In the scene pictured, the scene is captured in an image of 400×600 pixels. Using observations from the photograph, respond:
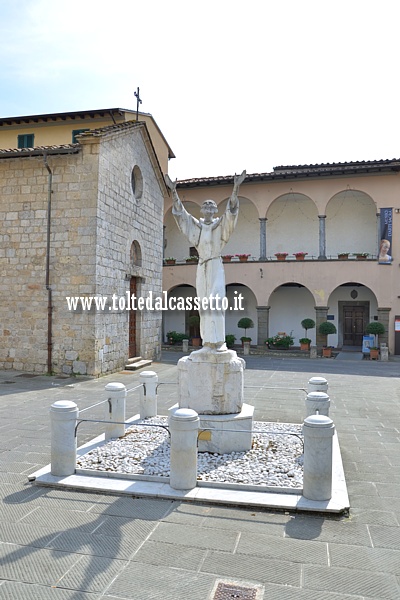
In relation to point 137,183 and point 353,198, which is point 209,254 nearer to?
point 137,183

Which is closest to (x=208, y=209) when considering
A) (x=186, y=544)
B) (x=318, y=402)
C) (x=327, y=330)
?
(x=318, y=402)

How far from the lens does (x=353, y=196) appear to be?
2341cm

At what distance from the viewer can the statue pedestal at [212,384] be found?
20.9 feet

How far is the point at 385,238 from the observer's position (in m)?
20.7

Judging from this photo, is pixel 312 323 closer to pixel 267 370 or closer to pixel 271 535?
pixel 267 370

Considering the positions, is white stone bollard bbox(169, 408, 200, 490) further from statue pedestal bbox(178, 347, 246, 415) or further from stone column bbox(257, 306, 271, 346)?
stone column bbox(257, 306, 271, 346)

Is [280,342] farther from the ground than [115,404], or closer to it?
farther from the ground

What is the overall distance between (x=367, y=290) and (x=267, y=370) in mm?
9851

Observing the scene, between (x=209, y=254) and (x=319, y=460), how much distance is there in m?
3.21

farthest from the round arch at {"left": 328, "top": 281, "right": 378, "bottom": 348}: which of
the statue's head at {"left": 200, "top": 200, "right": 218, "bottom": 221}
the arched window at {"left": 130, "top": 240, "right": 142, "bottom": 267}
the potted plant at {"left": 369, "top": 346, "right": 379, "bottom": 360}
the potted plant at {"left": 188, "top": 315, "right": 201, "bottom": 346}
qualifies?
the statue's head at {"left": 200, "top": 200, "right": 218, "bottom": 221}

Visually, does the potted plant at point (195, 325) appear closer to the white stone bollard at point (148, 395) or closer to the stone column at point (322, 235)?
the stone column at point (322, 235)

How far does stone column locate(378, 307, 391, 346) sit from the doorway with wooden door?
2290 mm

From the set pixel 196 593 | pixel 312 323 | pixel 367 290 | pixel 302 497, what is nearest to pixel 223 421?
pixel 302 497

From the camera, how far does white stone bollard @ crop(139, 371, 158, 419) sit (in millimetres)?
8117
